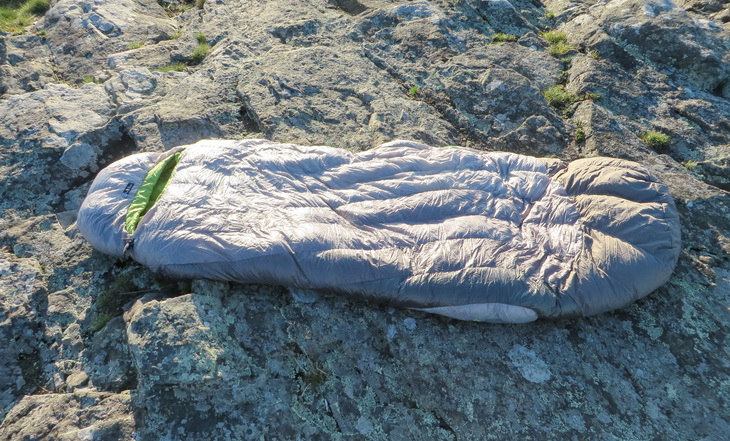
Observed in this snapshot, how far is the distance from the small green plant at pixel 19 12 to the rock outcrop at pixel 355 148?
38cm

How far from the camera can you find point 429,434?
112 inches

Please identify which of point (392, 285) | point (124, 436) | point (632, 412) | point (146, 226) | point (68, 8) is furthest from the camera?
point (68, 8)

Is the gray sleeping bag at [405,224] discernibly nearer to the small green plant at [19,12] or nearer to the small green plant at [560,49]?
the small green plant at [560,49]

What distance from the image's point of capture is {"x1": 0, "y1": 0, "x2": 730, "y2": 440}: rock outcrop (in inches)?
114

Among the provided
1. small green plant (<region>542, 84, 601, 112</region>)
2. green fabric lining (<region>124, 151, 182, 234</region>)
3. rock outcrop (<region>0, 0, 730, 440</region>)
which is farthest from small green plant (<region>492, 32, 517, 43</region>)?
green fabric lining (<region>124, 151, 182, 234</region>)

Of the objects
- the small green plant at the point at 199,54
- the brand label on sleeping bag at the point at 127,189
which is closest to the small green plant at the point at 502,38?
the small green plant at the point at 199,54

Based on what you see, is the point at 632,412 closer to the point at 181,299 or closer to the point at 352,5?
the point at 181,299

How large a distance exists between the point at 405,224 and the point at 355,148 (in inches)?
53.9

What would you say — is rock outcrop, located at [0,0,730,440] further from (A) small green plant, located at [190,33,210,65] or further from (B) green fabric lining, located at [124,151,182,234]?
(B) green fabric lining, located at [124,151,182,234]

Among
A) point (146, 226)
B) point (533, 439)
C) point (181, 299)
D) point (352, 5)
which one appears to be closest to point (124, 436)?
point (181, 299)

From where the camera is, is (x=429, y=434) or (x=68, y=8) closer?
(x=429, y=434)

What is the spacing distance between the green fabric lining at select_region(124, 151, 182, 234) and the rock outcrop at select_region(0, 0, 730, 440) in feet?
1.44

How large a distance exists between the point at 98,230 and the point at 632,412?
3.97m

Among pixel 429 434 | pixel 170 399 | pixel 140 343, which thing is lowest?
pixel 429 434
